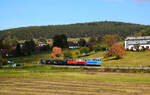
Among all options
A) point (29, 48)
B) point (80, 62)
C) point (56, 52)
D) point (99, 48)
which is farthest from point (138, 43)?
point (29, 48)

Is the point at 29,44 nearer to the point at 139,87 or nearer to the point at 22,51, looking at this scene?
the point at 22,51

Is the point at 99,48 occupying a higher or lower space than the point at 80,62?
higher

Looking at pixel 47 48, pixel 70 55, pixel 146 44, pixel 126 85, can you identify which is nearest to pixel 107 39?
pixel 146 44

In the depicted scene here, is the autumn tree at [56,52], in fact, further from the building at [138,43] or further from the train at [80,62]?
the building at [138,43]

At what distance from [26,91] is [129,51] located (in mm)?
78748

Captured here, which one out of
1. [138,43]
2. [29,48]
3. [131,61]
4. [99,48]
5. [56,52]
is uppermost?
[138,43]

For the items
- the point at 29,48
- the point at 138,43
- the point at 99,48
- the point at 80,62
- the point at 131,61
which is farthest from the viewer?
the point at 29,48

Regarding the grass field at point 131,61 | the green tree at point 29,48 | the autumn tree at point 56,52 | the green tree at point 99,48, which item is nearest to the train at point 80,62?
the grass field at point 131,61

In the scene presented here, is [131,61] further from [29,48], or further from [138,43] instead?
[29,48]

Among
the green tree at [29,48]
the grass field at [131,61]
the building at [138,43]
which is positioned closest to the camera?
the grass field at [131,61]

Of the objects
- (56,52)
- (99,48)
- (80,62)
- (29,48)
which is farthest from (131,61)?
(29,48)

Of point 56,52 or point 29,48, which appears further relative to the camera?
point 29,48

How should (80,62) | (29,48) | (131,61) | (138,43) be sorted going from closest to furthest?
(80,62), (131,61), (138,43), (29,48)

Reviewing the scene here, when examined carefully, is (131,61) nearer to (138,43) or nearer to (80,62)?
(80,62)
